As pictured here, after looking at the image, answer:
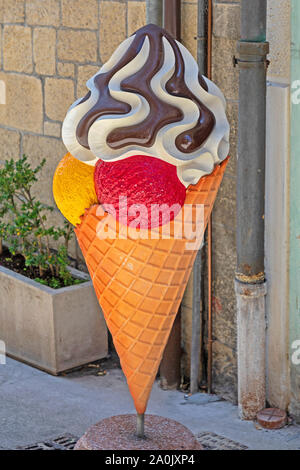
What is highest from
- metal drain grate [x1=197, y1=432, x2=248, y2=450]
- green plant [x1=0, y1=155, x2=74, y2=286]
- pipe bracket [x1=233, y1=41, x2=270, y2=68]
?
pipe bracket [x1=233, y1=41, x2=270, y2=68]

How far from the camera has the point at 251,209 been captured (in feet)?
14.8

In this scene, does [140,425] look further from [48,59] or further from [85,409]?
[48,59]

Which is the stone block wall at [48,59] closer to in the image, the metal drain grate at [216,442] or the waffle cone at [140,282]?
the metal drain grate at [216,442]

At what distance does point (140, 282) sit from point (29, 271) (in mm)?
3131

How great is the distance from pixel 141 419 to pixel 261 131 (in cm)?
186

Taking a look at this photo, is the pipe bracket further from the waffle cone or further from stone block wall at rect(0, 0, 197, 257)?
the waffle cone

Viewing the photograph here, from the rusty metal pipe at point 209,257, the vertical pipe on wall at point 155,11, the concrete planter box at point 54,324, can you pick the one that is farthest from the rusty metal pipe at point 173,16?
the concrete planter box at point 54,324

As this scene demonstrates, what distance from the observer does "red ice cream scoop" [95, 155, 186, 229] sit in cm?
273

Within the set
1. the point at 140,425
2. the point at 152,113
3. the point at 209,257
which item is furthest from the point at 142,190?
the point at 209,257

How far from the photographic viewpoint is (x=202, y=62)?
4.84 m

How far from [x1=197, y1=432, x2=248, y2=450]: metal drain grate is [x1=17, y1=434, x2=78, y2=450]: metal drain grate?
2.10 ft

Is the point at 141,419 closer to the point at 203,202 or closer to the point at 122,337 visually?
the point at 122,337

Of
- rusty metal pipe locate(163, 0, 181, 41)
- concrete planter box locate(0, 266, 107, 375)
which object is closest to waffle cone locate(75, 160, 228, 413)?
rusty metal pipe locate(163, 0, 181, 41)

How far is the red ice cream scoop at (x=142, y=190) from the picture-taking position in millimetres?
2730
